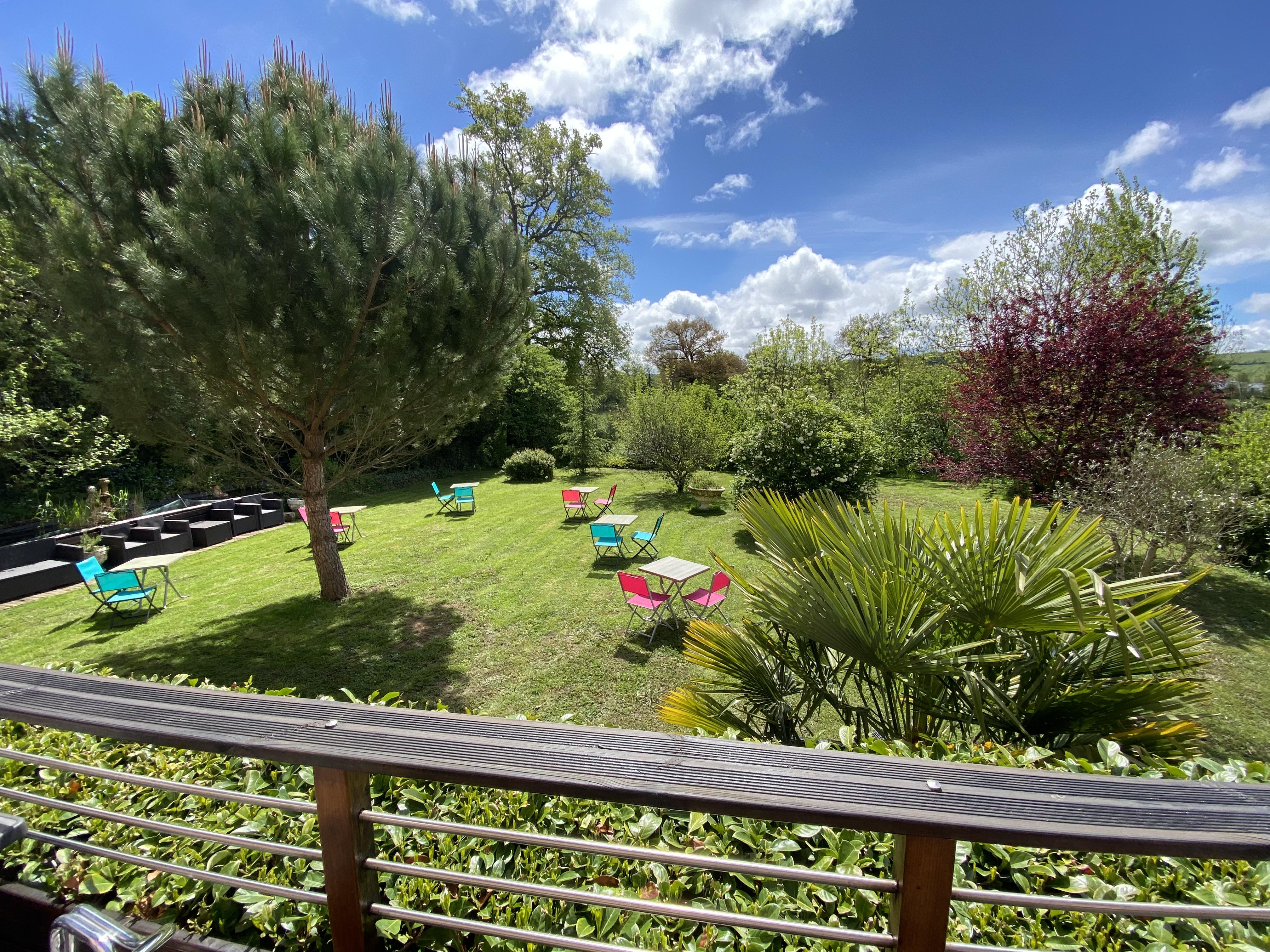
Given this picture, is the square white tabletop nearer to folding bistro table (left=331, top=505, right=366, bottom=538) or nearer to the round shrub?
folding bistro table (left=331, top=505, right=366, bottom=538)

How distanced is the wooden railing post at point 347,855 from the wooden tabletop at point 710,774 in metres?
0.10

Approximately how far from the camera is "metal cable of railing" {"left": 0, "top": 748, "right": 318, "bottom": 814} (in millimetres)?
1031

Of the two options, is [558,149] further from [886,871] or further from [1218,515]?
[886,871]

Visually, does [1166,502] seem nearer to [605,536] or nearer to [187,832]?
[605,536]

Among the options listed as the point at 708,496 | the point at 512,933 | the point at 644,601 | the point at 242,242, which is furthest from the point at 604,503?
the point at 512,933

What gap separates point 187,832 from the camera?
1.19 metres

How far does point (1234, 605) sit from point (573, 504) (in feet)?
35.2

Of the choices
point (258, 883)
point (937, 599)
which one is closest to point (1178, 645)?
point (937, 599)

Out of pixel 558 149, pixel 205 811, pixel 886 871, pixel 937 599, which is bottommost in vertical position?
pixel 886 871

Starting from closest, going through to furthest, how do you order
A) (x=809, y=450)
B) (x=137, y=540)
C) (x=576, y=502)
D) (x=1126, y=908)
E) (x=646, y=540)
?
(x=1126, y=908)
(x=646, y=540)
(x=137, y=540)
(x=809, y=450)
(x=576, y=502)

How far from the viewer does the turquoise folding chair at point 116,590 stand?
6594mm

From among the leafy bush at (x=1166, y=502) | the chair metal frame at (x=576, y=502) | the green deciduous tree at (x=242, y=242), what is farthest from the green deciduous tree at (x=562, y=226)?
the leafy bush at (x=1166, y=502)

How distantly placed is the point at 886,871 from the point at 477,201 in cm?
686

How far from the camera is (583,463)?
1866 centimetres
